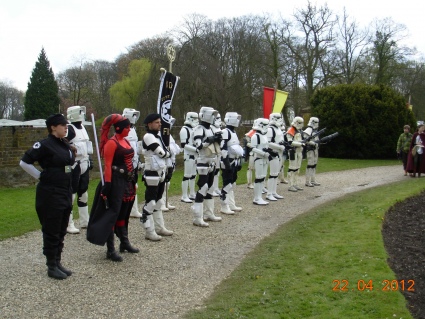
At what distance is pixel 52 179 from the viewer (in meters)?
5.30

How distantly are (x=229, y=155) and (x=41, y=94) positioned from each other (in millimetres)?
36831

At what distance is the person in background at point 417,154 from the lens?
597 inches

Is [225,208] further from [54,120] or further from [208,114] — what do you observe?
[54,120]

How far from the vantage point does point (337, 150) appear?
24.7 meters

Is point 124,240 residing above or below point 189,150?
below

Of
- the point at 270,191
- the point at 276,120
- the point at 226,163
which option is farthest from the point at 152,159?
the point at 270,191

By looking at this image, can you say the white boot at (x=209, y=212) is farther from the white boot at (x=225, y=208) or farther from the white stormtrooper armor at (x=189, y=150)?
the white stormtrooper armor at (x=189, y=150)

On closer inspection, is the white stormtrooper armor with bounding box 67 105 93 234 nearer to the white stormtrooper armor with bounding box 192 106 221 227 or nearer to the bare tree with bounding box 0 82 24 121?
the white stormtrooper armor with bounding box 192 106 221 227

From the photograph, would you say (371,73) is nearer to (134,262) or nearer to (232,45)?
(232,45)

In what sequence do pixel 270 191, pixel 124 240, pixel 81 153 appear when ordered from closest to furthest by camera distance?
pixel 124 240 → pixel 81 153 → pixel 270 191

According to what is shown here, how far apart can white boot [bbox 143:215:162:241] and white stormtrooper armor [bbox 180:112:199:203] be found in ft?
10.0

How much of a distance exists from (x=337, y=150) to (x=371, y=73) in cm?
1336

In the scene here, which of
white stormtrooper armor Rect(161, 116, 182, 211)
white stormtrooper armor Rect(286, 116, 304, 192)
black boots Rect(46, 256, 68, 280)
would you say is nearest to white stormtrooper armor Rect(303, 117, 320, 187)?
white stormtrooper armor Rect(286, 116, 304, 192)

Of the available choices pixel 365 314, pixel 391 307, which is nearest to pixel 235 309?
pixel 365 314
